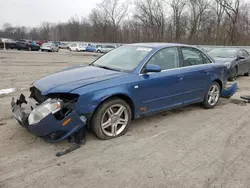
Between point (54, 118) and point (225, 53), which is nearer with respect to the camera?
point (54, 118)

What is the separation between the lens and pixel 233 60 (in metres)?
9.51

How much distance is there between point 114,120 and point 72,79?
972 mm

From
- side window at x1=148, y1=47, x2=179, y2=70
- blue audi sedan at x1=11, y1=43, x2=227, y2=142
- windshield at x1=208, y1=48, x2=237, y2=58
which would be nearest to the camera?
blue audi sedan at x1=11, y1=43, x2=227, y2=142

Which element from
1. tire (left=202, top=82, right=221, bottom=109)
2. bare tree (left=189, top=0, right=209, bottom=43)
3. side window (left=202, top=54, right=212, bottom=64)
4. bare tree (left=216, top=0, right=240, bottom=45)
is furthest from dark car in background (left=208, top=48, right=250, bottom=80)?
bare tree (left=189, top=0, right=209, bottom=43)

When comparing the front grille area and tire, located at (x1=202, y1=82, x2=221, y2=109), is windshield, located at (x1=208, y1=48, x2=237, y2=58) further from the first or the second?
the front grille area

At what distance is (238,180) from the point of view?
2.76 meters

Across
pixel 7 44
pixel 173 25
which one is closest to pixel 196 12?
pixel 173 25

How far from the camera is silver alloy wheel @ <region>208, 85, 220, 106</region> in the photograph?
5.48 metres

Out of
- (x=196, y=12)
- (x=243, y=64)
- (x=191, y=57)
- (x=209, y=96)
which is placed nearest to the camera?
(x=191, y=57)

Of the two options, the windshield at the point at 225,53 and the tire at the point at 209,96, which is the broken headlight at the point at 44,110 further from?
the windshield at the point at 225,53

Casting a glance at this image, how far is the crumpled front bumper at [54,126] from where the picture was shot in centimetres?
312

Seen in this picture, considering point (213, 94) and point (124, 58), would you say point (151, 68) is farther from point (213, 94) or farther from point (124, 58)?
point (213, 94)

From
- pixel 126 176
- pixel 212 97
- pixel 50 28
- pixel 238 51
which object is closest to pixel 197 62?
pixel 212 97

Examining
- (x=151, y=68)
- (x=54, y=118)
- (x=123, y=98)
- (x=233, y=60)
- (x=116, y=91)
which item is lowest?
(x=54, y=118)
